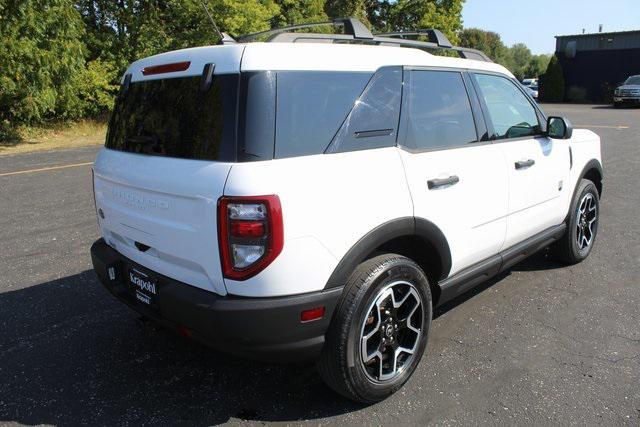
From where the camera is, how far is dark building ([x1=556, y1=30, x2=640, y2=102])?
37.2 metres

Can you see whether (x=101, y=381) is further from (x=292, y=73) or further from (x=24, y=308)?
(x=292, y=73)

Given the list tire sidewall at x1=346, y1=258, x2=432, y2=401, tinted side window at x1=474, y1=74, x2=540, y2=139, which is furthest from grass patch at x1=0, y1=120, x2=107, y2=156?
tire sidewall at x1=346, y1=258, x2=432, y2=401

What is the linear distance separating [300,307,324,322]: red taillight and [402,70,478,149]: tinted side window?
107 centimetres

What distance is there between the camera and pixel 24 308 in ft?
13.1

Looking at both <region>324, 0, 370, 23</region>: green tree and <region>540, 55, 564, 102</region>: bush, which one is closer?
<region>324, 0, 370, 23</region>: green tree

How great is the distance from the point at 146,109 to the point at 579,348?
9.91ft

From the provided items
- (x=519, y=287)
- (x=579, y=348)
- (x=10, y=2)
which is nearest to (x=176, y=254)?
(x=579, y=348)

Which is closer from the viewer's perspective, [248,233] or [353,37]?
[248,233]

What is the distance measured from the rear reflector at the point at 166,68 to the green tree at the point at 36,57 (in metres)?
12.4

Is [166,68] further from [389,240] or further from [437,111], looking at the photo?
[437,111]

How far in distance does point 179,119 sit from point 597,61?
142ft

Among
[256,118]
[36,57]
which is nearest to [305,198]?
[256,118]

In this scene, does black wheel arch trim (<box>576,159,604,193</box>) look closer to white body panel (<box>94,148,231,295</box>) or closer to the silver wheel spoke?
the silver wheel spoke

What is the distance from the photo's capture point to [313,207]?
2.38 m
